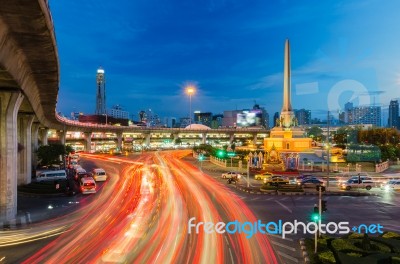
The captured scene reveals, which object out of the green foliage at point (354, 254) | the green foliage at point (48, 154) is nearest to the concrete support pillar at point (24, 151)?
the green foliage at point (48, 154)

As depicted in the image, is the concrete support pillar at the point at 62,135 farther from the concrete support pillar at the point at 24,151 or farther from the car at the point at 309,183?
the car at the point at 309,183

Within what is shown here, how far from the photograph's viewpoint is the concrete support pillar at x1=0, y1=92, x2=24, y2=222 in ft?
82.6

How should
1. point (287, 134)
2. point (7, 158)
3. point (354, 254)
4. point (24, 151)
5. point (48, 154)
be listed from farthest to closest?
1. point (287, 134)
2. point (48, 154)
3. point (24, 151)
4. point (7, 158)
5. point (354, 254)

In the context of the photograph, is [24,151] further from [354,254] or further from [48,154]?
[354,254]

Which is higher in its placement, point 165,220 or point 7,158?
point 7,158

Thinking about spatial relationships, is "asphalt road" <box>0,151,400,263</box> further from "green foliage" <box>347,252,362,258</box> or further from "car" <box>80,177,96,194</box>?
"green foliage" <box>347,252,362,258</box>

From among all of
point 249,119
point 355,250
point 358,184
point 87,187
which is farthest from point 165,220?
point 249,119

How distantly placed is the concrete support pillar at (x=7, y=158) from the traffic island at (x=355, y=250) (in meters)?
20.9

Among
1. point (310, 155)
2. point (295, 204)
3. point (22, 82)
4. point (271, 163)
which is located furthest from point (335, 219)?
point (310, 155)

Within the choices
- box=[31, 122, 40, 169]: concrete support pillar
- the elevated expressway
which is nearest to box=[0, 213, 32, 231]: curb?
the elevated expressway

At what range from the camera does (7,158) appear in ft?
84.8

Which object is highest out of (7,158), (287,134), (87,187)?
(287,134)

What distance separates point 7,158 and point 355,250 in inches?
951

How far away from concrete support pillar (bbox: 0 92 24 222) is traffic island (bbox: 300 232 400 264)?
20856 mm
